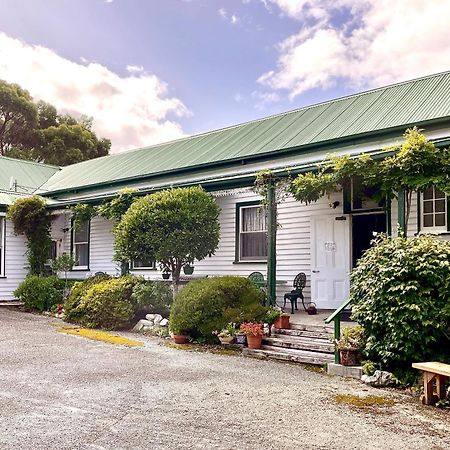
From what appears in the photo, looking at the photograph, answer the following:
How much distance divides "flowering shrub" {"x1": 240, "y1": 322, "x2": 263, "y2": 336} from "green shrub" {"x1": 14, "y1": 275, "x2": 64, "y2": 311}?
807 cm

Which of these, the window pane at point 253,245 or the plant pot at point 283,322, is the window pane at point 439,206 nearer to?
the plant pot at point 283,322

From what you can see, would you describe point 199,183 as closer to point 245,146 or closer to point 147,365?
point 245,146

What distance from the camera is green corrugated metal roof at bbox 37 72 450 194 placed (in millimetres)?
12344

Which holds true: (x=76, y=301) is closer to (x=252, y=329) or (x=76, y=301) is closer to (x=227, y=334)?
(x=227, y=334)

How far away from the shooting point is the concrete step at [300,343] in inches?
343

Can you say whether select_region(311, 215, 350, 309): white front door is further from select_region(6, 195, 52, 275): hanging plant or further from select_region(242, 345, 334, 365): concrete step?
select_region(6, 195, 52, 275): hanging plant

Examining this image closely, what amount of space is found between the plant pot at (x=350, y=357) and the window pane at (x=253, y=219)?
584cm

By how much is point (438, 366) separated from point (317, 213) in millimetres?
6509

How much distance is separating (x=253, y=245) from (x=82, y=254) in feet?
24.0

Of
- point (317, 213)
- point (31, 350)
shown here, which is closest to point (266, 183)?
point (317, 213)

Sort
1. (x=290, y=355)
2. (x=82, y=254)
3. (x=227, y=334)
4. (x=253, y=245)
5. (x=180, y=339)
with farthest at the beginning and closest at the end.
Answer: (x=82, y=254) → (x=253, y=245) → (x=180, y=339) → (x=227, y=334) → (x=290, y=355)

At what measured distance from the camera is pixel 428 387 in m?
6.26

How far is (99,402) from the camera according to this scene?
601 centimetres

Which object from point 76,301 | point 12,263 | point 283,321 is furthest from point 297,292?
point 12,263
